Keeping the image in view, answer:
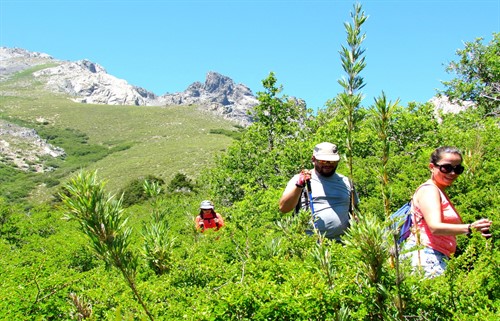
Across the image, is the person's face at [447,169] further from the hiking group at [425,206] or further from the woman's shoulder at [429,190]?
the woman's shoulder at [429,190]

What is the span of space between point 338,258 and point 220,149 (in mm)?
71705

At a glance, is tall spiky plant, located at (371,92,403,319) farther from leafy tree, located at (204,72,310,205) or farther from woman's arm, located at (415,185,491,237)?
leafy tree, located at (204,72,310,205)

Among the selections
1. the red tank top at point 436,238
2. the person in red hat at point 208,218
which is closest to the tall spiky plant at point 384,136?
the red tank top at point 436,238

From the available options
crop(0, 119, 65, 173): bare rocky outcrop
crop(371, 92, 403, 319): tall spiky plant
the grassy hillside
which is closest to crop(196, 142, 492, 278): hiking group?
crop(371, 92, 403, 319): tall spiky plant

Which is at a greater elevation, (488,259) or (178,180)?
(178,180)

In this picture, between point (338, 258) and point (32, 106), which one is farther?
point (32, 106)

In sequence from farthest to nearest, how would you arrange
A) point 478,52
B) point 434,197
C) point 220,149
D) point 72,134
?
point 72,134, point 220,149, point 478,52, point 434,197

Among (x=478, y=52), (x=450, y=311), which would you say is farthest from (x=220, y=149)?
(x=450, y=311)

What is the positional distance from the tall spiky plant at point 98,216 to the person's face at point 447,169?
8.50 feet

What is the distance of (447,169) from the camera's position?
326 centimetres

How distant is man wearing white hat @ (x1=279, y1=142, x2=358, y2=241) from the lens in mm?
3988

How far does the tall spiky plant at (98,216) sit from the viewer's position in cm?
152

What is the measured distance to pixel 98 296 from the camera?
3.96 meters

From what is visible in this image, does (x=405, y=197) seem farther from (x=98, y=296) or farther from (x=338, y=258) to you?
(x=98, y=296)
